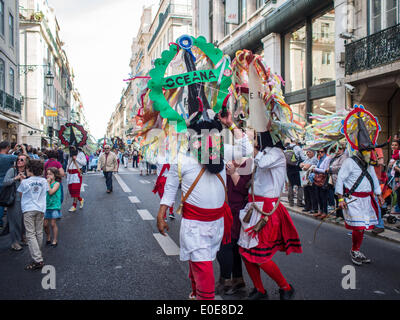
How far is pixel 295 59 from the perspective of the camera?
1817cm

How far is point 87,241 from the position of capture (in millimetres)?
6469

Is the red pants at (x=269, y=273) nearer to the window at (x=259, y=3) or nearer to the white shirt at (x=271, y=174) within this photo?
the white shirt at (x=271, y=174)

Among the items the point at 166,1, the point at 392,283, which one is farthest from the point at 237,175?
the point at 166,1

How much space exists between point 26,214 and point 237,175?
3.12 m

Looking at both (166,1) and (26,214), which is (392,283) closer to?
(26,214)

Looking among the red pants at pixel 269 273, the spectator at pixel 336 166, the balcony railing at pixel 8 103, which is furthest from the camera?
the balcony railing at pixel 8 103

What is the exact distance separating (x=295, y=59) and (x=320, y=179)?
11042 mm

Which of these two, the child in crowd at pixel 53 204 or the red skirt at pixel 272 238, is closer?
the red skirt at pixel 272 238

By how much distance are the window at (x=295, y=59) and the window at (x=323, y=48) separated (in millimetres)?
857

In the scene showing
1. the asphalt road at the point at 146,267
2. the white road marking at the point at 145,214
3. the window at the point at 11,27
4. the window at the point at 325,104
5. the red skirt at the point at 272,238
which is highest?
the window at the point at 11,27

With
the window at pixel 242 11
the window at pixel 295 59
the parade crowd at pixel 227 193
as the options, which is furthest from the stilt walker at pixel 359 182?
the window at pixel 242 11

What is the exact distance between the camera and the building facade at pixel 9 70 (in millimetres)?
21047

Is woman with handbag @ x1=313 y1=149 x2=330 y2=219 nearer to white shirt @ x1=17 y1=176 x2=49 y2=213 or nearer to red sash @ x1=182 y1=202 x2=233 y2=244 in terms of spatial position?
red sash @ x1=182 y1=202 x2=233 y2=244

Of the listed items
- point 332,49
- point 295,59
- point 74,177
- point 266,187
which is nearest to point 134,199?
point 74,177
